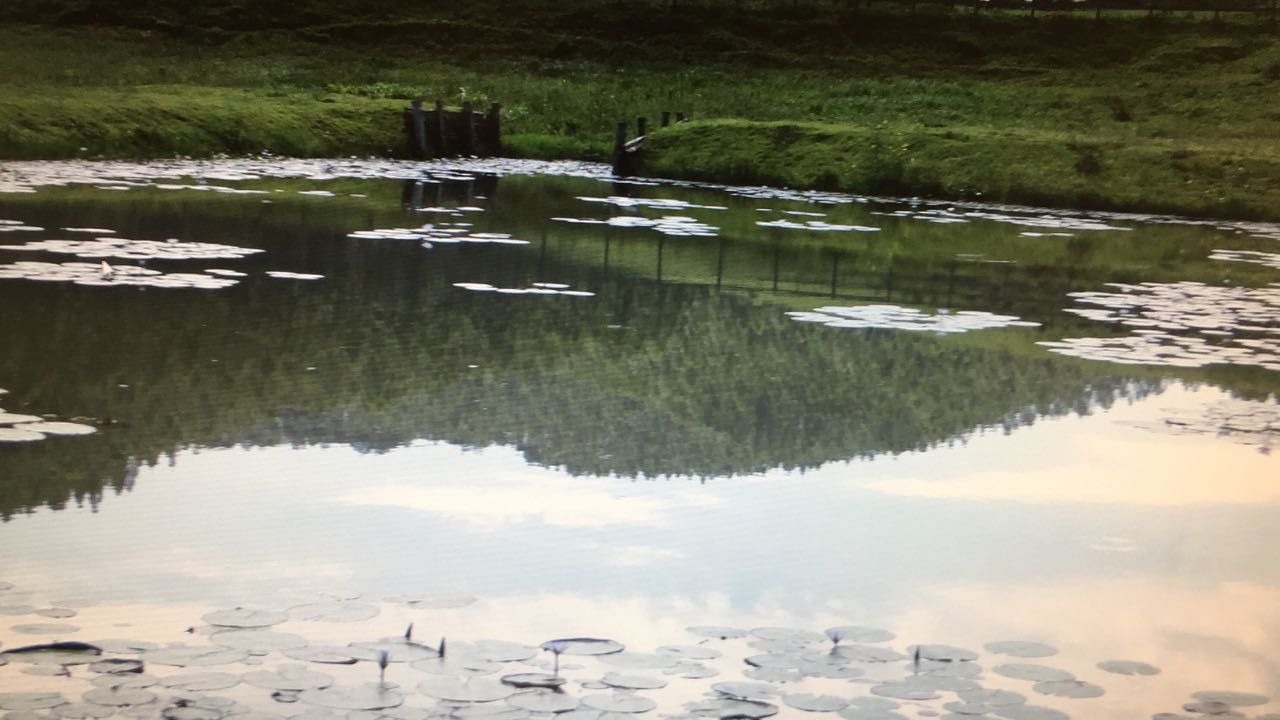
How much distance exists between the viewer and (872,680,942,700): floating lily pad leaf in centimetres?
454

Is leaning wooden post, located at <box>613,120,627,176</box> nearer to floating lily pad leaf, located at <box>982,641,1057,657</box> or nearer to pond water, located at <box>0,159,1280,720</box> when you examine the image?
pond water, located at <box>0,159,1280,720</box>

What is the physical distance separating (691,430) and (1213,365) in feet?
16.4

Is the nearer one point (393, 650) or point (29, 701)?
point (29, 701)

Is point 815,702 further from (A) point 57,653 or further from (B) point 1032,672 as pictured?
(A) point 57,653

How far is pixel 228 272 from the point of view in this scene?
40.6ft

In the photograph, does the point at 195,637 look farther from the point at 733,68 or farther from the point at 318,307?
the point at 733,68

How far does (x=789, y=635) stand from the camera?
16.5 ft

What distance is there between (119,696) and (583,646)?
1409mm

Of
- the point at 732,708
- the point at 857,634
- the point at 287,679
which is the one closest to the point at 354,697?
the point at 287,679

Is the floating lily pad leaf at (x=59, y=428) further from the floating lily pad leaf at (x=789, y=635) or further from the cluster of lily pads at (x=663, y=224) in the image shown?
the cluster of lily pads at (x=663, y=224)

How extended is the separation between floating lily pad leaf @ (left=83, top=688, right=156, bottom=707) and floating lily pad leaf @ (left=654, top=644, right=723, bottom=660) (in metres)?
1.55

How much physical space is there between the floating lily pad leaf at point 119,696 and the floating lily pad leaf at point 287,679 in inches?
10.9

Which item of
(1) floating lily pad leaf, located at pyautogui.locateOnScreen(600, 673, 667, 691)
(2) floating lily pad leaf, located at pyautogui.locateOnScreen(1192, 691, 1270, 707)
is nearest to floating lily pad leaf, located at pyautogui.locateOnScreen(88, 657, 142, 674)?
(1) floating lily pad leaf, located at pyautogui.locateOnScreen(600, 673, 667, 691)

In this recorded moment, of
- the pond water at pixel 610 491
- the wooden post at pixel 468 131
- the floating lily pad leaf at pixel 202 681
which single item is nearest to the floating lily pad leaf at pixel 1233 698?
the pond water at pixel 610 491
